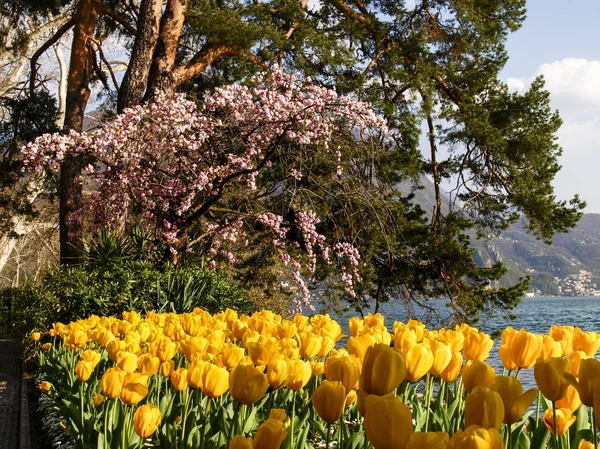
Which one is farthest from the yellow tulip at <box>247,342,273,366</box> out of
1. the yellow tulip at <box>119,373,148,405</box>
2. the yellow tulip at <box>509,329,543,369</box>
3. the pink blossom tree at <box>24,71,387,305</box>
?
the pink blossom tree at <box>24,71,387,305</box>

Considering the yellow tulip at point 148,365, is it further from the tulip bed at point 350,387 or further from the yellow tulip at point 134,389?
the yellow tulip at point 134,389

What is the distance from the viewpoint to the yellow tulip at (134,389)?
186cm

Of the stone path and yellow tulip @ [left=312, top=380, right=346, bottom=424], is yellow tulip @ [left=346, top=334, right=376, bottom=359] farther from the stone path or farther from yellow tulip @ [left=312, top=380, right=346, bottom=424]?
the stone path

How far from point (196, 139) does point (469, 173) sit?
5.36 metres

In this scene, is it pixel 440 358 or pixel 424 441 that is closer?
pixel 424 441

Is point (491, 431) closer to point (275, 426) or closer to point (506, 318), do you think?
point (275, 426)

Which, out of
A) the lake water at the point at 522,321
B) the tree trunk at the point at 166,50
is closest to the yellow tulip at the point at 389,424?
the lake water at the point at 522,321

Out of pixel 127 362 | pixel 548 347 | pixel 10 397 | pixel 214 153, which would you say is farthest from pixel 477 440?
pixel 214 153

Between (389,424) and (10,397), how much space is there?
18.2 ft

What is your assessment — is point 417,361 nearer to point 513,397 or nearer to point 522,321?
point 513,397

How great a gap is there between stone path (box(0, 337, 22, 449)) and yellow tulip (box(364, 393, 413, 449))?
3.73m

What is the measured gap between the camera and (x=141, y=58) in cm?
972

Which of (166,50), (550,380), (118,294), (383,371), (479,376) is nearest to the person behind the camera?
(383,371)

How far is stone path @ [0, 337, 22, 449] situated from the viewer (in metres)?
4.15
